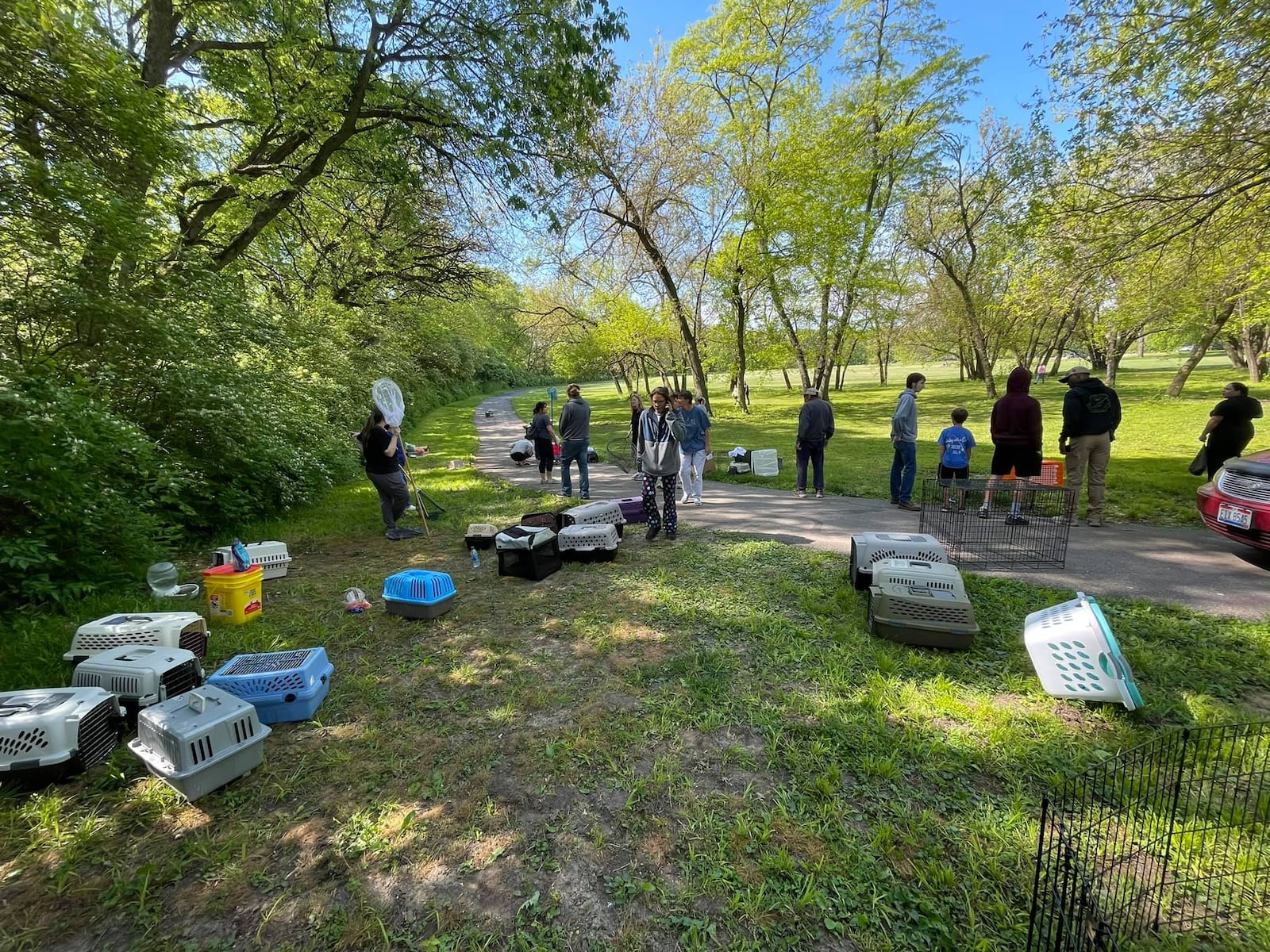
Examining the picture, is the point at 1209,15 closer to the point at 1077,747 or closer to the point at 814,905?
the point at 1077,747

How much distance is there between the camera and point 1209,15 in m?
5.62

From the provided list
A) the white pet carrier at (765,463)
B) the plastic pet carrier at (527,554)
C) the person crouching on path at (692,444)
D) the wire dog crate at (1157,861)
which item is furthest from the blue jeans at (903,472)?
the plastic pet carrier at (527,554)

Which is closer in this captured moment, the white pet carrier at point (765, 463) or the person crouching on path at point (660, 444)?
the person crouching on path at point (660, 444)

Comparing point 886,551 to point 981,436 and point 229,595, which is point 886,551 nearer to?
point 229,595

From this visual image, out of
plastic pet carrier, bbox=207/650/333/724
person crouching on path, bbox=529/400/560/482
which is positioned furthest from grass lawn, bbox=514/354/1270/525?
plastic pet carrier, bbox=207/650/333/724

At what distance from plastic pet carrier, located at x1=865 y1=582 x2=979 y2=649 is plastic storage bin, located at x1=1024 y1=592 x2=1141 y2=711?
44 cm

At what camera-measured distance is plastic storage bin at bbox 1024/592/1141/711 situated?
306 centimetres

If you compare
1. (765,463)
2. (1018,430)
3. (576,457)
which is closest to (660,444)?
(576,457)

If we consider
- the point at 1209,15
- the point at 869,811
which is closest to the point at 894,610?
the point at 869,811

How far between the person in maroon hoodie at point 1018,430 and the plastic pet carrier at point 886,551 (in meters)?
2.42

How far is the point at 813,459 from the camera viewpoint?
8789mm

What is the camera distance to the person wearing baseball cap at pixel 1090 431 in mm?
6238

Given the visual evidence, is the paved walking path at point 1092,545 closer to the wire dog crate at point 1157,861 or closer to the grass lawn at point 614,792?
the grass lawn at point 614,792

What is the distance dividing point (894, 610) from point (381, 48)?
9612 millimetres
